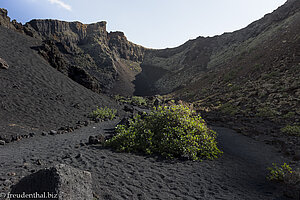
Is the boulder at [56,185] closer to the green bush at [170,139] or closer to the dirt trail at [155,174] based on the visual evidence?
the dirt trail at [155,174]

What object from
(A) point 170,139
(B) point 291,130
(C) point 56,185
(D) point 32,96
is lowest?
(B) point 291,130

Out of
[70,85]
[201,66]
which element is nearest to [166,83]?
[201,66]

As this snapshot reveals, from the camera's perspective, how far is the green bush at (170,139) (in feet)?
17.9

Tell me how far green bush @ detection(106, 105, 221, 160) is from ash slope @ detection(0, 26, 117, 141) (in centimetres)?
528

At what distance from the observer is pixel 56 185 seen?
2.32m

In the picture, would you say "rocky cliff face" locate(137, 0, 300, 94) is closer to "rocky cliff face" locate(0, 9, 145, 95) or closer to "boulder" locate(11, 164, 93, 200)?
"rocky cliff face" locate(0, 9, 145, 95)

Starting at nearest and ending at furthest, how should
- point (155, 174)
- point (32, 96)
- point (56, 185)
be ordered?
point (56, 185)
point (155, 174)
point (32, 96)

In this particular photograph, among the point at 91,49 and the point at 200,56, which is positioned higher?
the point at 91,49

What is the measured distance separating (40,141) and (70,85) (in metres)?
10.7

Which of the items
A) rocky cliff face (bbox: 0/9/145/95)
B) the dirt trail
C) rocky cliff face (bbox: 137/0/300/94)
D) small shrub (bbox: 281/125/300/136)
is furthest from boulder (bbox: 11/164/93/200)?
rocky cliff face (bbox: 137/0/300/94)

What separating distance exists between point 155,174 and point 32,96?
11.4 meters

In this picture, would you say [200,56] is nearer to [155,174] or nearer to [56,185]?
[155,174]

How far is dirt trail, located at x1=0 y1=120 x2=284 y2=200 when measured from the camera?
3.40 meters

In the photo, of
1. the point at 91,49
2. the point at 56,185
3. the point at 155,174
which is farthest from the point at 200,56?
the point at 56,185
